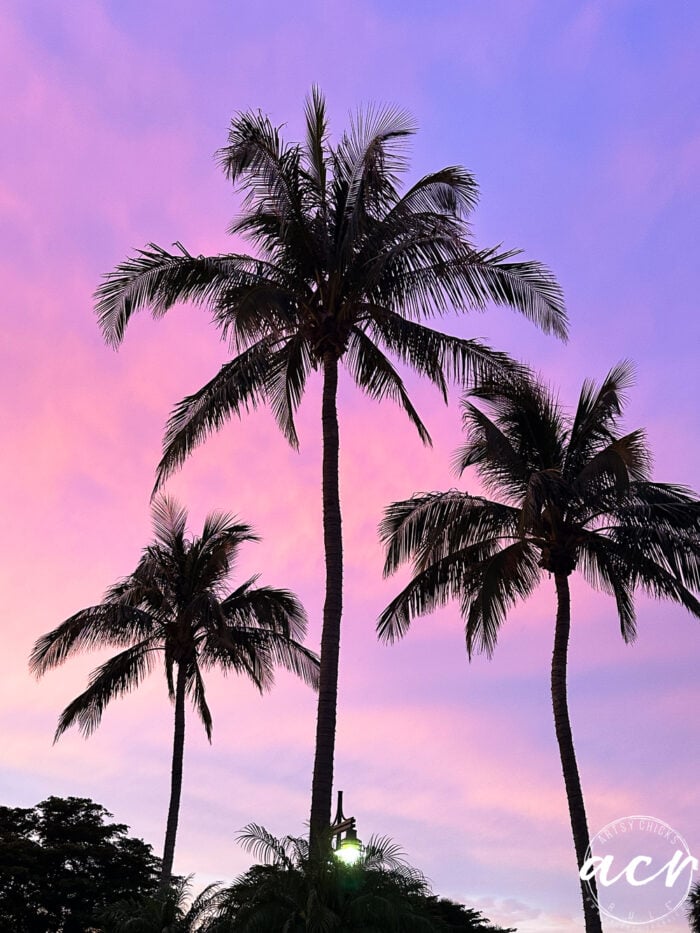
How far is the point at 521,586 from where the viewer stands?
78.1 ft

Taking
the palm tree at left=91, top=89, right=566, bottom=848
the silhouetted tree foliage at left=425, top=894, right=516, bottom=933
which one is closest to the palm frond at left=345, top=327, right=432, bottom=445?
the palm tree at left=91, top=89, right=566, bottom=848

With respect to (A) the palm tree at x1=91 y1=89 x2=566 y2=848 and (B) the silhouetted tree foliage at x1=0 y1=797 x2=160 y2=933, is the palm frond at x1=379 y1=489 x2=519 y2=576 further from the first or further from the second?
(B) the silhouetted tree foliage at x1=0 y1=797 x2=160 y2=933

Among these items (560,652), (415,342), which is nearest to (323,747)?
(415,342)

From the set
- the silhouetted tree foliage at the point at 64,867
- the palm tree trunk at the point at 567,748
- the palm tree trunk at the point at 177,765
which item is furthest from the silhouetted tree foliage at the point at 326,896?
the silhouetted tree foliage at the point at 64,867

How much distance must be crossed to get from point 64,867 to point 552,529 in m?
28.5

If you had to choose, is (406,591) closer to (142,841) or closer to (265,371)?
(265,371)

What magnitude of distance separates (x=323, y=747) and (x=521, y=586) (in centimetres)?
907

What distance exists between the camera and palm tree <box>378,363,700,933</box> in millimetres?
22250

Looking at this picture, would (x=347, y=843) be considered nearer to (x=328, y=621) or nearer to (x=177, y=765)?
(x=328, y=621)

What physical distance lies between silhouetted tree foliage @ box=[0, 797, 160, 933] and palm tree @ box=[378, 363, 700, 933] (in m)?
23.2

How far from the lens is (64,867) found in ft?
138

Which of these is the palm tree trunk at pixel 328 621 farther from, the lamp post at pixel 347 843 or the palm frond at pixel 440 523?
the palm frond at pixel 440 523

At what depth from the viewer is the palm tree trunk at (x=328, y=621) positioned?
15.7m

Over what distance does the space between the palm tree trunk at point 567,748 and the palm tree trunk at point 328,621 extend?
23.3 feet
